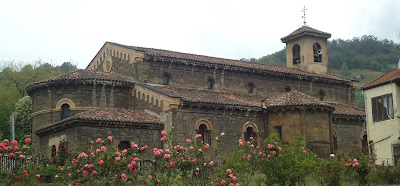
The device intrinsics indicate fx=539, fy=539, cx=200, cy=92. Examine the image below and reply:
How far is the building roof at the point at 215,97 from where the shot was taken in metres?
29.7

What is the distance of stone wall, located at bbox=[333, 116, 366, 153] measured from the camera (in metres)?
35.0

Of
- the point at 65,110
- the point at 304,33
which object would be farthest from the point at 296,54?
the point at 65,110

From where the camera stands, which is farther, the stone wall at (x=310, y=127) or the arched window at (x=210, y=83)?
the arched window at (x=210, y=83)

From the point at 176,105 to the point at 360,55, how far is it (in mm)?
85855

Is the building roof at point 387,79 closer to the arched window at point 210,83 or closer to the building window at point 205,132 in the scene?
the arched window at point 210,83

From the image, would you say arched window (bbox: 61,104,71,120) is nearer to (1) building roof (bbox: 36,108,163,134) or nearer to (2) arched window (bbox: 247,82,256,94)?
(1) building roof (bbox: 36,108,163,134)

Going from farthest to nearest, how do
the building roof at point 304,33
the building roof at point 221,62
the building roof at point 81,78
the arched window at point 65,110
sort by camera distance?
1. the building roof at point 304,33
2. the building roof at point 221,62
3. the arched window at point 65,110
4. the building roof at point 81,78

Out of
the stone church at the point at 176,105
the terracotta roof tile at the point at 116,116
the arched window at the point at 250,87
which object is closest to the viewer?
the terracotta roof tile at the point at 116,116

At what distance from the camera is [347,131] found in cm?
3550

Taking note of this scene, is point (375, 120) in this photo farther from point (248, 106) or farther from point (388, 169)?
point (388, 169)

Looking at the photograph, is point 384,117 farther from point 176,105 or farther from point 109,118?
point 109,118

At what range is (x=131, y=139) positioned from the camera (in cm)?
2780

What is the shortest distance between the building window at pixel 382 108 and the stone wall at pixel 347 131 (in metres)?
3.90

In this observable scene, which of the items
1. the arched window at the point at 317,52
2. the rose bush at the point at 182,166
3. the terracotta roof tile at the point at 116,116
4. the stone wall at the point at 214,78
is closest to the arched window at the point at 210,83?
the stone wall at the point at 214,78
